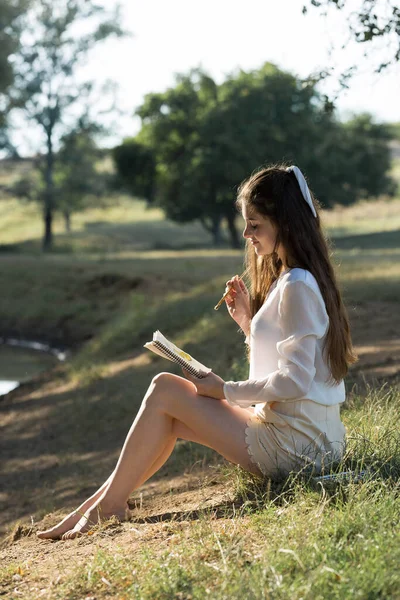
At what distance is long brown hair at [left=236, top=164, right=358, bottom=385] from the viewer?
16.0 feet

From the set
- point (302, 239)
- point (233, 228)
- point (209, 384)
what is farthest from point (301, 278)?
point (233, 228)

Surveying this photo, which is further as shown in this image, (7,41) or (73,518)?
(7,41)

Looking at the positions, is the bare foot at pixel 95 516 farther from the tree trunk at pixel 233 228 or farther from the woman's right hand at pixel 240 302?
the tree trunk at pixel 233 228

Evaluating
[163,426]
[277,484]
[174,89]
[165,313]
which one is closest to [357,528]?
[277,484]

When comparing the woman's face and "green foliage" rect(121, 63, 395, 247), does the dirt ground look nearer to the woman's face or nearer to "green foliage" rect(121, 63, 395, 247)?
the woman's face

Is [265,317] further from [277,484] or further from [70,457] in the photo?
[70,457]

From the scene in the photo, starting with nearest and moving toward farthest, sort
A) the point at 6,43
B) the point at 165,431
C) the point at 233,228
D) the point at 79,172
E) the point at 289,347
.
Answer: the point at 289,347 → the point at 165,431 → the point at 6,43 → the point at 233,228 → the point at 79,172

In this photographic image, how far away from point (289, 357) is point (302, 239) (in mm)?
633

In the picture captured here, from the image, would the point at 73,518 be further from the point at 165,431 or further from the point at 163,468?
the point at 163,468

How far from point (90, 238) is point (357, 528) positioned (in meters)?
46.8

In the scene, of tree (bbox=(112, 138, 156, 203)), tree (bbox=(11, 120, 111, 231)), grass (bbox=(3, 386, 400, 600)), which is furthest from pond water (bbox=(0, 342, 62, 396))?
tree (bbox=(112, 138, 156, 203))

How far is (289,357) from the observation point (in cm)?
473

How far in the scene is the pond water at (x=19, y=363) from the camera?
16516 mm

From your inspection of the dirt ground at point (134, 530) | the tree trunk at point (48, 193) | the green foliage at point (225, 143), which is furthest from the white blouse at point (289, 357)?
the tree trunk at point (48, 193)
